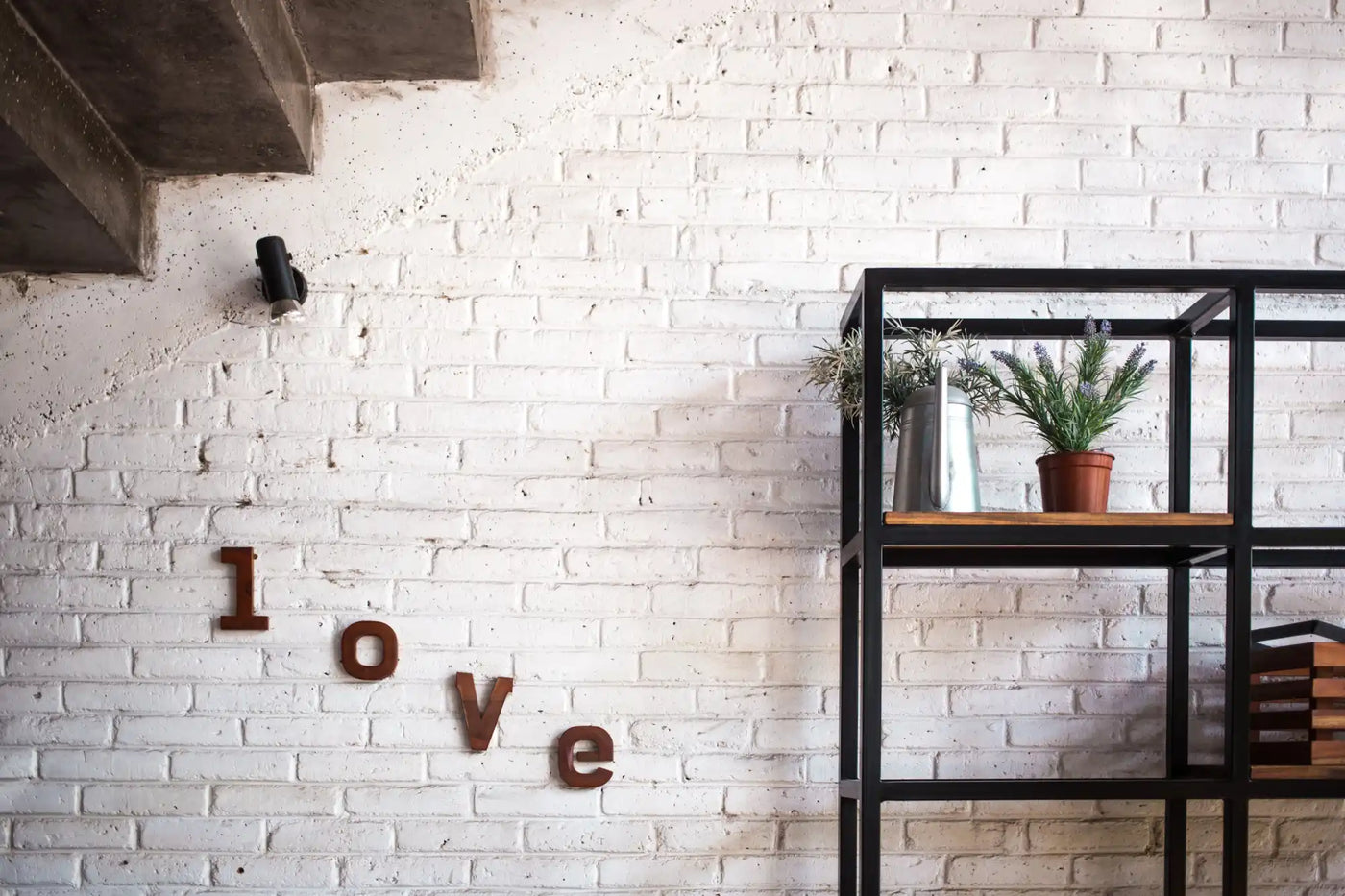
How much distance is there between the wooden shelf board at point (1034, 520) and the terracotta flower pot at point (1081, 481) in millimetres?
74

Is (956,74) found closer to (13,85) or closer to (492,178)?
(492,178)

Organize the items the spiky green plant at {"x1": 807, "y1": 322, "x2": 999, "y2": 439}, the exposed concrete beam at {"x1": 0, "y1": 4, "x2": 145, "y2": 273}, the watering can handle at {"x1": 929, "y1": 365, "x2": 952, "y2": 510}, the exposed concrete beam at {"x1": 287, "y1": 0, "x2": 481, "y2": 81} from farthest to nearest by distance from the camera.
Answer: the exposed concrete beam at {"x1": 287, "y1": 0, "x2": 481, "y2": 81}
the spiky green plant at {"x1": 807, "y1": 322, "x2": 999, "y2": 439}
the watering can handle at {"x1": 929, "y1": 365, "x2": 952, "y2": 510}
the exposed concrete beam at {"x1": 0, "y1": 4, "x2": 145, "y2": 273}

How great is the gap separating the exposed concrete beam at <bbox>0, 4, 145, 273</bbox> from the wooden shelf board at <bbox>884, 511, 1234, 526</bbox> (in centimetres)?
146

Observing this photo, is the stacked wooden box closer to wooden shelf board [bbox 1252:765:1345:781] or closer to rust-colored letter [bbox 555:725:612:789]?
wooden shelf board [bbox 1252:765:1345:781]

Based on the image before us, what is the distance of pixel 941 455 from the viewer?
2354 millimetres

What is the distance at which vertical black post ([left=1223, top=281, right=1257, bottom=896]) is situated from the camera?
2.33 metres

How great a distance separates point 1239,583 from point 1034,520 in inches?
13.9

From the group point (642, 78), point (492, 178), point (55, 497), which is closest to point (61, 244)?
point (55, 497)

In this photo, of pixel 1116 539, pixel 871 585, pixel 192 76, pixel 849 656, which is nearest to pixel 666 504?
pixel 849 656

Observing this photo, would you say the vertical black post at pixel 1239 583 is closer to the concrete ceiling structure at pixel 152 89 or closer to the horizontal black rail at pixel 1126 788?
the horizontal black rail at pixel 1126 788

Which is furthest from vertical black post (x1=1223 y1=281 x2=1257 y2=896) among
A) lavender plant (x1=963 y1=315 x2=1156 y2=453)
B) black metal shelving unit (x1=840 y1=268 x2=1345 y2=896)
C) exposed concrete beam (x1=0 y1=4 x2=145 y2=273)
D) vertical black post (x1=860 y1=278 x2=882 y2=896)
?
exposed concrete beam (x1=0 y1=4 x2=145 y2=273)

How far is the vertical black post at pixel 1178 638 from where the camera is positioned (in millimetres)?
2623

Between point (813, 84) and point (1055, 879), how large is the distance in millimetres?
1578

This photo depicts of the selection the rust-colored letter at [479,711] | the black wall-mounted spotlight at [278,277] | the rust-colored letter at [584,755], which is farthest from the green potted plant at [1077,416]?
the black wall-mounted spotlight at [278,277]
